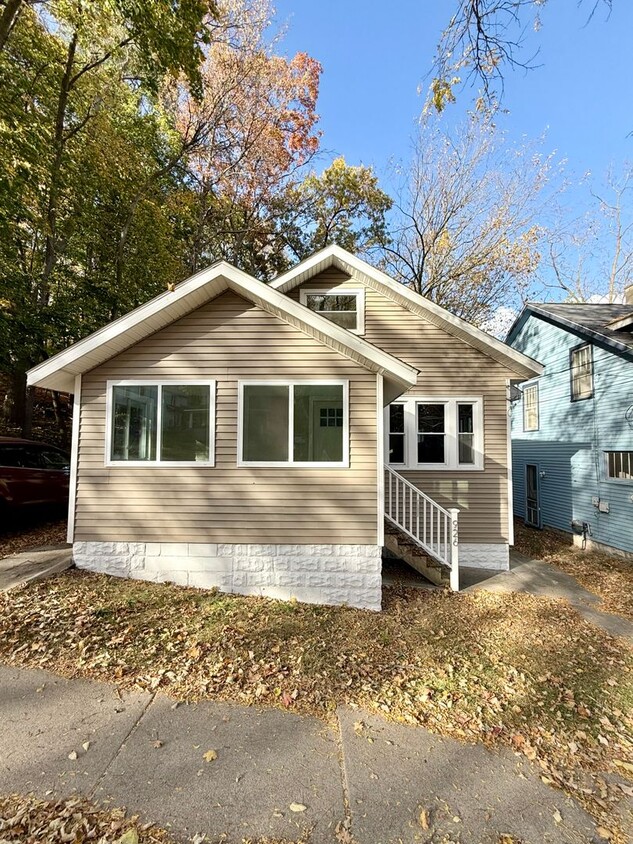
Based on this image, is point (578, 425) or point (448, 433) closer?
point (448, 433)

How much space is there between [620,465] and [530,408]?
4.07 metres

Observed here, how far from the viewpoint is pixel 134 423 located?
6.31 meters

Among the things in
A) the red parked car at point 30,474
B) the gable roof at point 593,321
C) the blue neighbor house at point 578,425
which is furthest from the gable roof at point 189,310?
the gable roof at point 593,321

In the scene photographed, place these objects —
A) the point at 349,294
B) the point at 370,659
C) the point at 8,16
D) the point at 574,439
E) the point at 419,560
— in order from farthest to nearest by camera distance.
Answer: the point at 574,439 < the point at 349,294 < the point at 8,16 < the point at 419,560 < the point at 370,659

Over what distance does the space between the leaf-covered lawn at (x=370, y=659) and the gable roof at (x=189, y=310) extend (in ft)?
10.4

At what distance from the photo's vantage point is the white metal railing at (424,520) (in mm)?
7008

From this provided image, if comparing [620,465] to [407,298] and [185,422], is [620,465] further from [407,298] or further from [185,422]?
[185,422]

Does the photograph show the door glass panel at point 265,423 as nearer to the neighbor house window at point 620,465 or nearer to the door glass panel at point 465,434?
the door glass panel at point 465,434

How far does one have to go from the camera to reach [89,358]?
6.06 m

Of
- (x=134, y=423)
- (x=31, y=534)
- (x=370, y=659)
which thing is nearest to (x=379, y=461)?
(x=370, y=659)

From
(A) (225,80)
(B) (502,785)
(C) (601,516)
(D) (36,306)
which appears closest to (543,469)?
(C) (601,516)

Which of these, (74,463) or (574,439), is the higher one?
(574,439)

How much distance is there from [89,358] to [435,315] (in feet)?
22.0

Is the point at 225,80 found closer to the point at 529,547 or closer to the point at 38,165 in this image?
the point at 38,165
